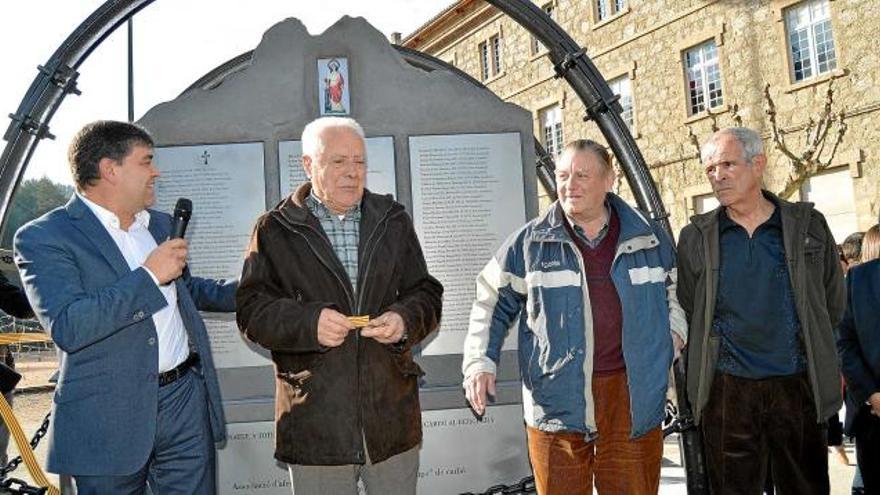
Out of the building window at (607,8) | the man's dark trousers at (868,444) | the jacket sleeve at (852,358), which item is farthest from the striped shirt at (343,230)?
the building window at (607,8)

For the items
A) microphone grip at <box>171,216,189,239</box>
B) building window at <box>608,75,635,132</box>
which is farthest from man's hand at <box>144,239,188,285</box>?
building window at <box>608,75,635,132</box>

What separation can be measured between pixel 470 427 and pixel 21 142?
3.21m

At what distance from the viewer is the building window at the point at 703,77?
1716 centimetres

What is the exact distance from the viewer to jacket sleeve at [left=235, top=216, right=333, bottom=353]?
8.20ft

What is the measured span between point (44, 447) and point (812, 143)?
14.4m

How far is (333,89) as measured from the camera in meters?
4.78

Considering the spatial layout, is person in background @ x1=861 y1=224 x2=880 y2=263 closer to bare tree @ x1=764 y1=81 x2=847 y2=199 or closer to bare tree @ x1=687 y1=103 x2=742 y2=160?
bare tree @ x1=764 y1=81 x2=847 y2=199

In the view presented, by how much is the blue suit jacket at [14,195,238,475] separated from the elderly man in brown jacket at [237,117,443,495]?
375 mm

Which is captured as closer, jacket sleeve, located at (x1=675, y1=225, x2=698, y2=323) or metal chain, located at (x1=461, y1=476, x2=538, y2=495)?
jacket sleeve, located at (x1=675, y1=225, x2=698, y2=323)

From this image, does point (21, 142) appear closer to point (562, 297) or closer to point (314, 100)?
point (314, 100)

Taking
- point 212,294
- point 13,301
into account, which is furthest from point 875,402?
point 13,301

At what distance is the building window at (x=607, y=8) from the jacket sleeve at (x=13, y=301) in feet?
57.5

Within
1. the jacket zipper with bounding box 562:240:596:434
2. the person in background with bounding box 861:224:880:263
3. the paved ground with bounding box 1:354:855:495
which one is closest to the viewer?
the jacket zipper with bounding box 562:240:596:434

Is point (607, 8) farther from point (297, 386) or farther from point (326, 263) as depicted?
point (297, 386)
